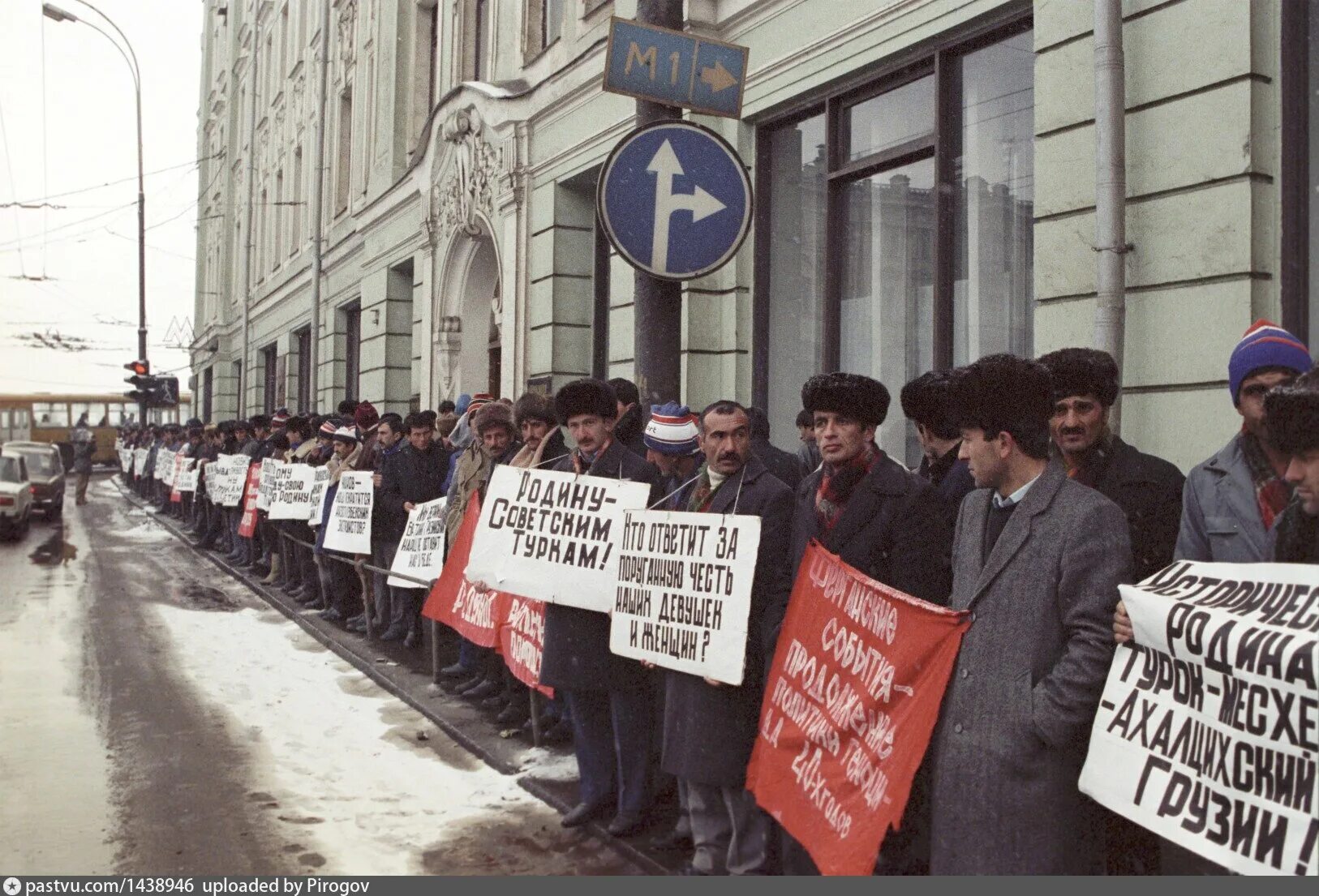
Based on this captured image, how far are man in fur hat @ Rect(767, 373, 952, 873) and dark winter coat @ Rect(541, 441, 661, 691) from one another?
116cm

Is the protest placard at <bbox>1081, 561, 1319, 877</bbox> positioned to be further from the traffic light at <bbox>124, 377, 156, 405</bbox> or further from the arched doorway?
the traffic light at <bbox>124, 377, 156, 405</bbox>

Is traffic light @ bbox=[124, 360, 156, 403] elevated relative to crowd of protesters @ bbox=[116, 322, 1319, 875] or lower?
elevated

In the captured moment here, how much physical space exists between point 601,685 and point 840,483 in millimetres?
1768

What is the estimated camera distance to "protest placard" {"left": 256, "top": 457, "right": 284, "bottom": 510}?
14.0 m

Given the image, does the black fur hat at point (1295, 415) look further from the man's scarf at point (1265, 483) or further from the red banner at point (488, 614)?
the red banner at point (488, 614)

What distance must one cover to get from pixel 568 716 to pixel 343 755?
1272mm

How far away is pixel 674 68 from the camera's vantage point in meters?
5.80

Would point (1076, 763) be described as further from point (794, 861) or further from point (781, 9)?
point (781, 9)

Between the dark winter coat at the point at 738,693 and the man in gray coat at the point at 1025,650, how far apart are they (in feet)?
3.84

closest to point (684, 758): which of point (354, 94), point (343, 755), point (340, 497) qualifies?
point (343, 755)

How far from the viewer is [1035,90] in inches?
286

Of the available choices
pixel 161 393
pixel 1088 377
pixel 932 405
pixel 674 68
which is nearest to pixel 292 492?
pixel 674 68

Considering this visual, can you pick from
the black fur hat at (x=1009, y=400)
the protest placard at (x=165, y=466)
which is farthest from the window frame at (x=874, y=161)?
the protest placard at (x=165, y=466)

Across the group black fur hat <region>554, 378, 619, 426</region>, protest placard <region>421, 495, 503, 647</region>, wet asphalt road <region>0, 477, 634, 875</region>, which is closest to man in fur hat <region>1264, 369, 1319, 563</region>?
wet asphalt road <region>0, 477, 634, 875</region>
